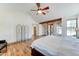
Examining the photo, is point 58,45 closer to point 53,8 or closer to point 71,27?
point 71,27

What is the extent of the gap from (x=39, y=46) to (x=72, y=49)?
2.36 feet

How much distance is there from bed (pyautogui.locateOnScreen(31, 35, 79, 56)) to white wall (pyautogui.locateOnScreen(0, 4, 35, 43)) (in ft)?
1.15

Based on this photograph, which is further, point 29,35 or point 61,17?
point 29,35

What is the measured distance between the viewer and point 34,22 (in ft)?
6.76

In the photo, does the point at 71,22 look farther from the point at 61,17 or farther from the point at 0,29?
the point at 0,29

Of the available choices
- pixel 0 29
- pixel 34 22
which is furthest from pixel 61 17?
pixel 0 29

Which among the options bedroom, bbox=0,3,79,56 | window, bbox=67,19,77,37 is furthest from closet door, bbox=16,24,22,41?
window, bbox=67,19,77,37

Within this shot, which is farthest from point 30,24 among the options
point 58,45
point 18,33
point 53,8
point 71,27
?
point 71,27

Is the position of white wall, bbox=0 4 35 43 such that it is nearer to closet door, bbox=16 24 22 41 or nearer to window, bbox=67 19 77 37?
closet door, bbox=16 24 22 41

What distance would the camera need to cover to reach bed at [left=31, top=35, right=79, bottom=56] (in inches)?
72.9

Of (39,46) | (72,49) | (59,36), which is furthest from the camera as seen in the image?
(39,46)

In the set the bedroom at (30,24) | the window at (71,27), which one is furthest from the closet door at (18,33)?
the window at (71,27)

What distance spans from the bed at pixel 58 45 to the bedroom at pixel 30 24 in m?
0.02

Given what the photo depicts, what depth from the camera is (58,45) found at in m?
2.01
